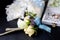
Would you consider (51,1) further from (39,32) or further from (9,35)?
(9,35)

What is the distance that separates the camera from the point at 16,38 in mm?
1015

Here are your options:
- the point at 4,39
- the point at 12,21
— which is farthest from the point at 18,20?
the point at 4,39

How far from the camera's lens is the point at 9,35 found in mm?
1032

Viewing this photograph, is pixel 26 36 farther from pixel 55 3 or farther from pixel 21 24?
pixel 55 3

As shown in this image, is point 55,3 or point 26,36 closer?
point 26,36

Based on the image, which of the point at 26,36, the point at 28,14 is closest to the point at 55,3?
the point at 28,14

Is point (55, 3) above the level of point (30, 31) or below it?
above

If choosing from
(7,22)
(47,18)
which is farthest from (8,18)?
(47,18)

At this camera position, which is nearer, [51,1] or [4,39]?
[4,39]

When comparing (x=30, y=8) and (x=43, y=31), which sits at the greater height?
(x=30, y=8)

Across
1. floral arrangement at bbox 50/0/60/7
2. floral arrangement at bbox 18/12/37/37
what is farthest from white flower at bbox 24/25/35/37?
floral arrangement at bbox 50/0/60/7

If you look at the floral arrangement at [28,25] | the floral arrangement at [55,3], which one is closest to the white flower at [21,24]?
the floral arrangement at [28,25]

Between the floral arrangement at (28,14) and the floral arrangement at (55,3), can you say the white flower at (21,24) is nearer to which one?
the floral arrangement at (28,14)

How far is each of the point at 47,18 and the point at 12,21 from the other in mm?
210
